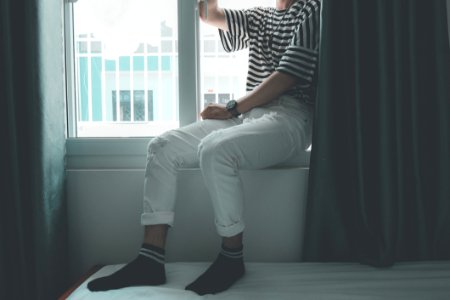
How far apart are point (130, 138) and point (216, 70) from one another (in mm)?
620

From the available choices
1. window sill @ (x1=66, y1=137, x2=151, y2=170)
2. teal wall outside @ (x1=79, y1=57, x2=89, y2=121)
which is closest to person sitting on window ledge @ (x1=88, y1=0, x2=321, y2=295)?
window sill @ (x1=66, y1=137, x2=151, y2=170)

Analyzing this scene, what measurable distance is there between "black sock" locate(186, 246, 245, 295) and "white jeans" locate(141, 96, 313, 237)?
72 millimetres

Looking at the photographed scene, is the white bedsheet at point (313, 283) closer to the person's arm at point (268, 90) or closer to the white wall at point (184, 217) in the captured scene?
the white wall at point (184, 217)

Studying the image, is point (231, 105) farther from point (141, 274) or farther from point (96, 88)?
point (96, 88)

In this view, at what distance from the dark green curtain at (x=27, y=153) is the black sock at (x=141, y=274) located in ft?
1.07

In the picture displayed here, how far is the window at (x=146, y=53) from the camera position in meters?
1.64

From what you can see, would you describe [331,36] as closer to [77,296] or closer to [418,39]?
[418,39]

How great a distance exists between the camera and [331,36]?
1306mm

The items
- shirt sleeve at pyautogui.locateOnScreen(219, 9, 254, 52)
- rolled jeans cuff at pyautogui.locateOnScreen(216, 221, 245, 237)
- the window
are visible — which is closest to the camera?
rolled jeans cuff at pyautogui.locateOnScreen(216, 221, 245, 237)

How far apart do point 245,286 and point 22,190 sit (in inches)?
32.4

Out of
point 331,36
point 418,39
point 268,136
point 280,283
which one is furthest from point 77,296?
point 418,39

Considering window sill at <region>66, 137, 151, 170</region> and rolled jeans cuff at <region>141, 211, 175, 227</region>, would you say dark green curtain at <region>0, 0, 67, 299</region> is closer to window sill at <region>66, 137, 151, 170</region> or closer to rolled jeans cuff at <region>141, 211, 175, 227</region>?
window sill at <region>66, 137, 151, 170</region>

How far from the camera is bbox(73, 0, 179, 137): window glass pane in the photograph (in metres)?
1.74

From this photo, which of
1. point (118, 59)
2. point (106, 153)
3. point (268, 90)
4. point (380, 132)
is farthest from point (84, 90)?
point (380, 132)
